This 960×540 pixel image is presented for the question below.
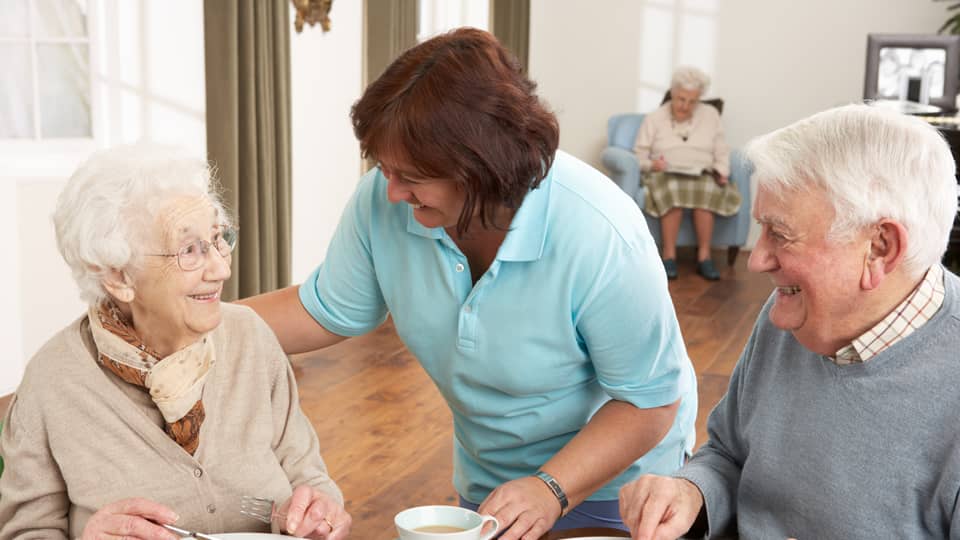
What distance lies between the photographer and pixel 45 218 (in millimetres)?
4172

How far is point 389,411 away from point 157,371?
275 centimetres

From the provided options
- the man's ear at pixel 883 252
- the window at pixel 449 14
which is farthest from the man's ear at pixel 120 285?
the window at pixel 449 14

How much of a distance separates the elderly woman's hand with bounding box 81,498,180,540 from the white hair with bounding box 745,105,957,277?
877 mm

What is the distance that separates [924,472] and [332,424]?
2.95 m

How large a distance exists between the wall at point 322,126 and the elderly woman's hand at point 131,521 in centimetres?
415

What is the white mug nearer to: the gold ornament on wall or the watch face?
the watch face

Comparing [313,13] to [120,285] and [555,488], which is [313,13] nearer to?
[120,285]

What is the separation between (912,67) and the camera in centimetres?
616

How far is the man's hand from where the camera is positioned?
1.43 m

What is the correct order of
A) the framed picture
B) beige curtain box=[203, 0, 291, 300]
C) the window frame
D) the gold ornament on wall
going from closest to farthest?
the window frame → beige curtain box=[203, 0, 291, 300] → the gold ornament on wall → the framed picture

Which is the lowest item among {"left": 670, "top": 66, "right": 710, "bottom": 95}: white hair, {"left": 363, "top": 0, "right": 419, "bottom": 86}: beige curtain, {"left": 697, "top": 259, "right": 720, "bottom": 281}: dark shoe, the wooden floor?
{"left": 697, "top": 259, "right": 720, "bottom": 281}: dark shoe

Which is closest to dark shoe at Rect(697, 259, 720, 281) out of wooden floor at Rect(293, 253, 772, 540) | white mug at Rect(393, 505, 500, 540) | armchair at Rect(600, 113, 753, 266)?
armchair at Rect(600, 113, 753, 266)

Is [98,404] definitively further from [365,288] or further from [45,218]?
[45,218]

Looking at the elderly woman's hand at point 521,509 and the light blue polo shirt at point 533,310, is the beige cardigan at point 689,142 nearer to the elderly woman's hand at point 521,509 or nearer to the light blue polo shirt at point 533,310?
the light blue polo shirt at point 533,310
